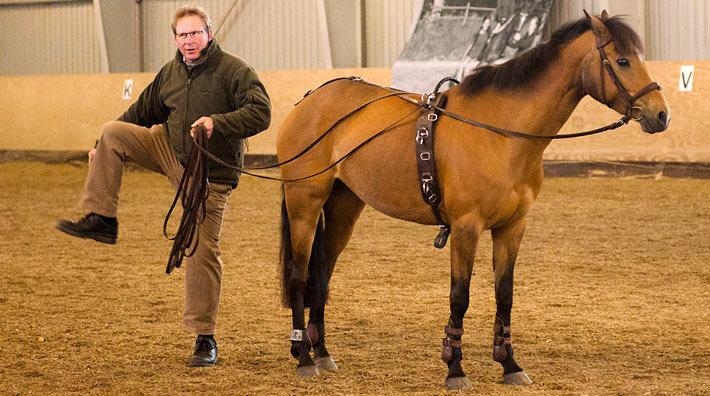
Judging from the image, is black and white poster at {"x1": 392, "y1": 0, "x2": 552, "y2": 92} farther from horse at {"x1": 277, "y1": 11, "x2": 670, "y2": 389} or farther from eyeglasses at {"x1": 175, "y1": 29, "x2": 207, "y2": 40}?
eyeglasses at {"x1": 175, "y1": 29, "x2": 207, "y2": 40}

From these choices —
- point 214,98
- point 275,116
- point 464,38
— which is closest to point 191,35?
point 214,98

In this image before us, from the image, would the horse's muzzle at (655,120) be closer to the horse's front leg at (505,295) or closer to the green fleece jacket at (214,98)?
the horse's front leg at (505,295)

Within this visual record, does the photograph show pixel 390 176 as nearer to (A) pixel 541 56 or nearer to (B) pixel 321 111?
(B) pixel 321 111

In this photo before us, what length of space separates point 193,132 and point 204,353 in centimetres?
114

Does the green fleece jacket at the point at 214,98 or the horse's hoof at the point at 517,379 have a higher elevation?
the green fleece jacket at the point at 214,98

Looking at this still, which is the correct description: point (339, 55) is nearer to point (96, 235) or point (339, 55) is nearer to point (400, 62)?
point (400, 62)

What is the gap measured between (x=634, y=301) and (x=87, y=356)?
11.5 ft

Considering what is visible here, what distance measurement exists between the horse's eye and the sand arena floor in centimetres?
144

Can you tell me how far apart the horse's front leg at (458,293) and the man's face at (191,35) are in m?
1.58

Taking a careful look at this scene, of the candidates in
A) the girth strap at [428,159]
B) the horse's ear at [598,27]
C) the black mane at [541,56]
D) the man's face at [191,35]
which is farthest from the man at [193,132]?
the horse's ear at [598,27]

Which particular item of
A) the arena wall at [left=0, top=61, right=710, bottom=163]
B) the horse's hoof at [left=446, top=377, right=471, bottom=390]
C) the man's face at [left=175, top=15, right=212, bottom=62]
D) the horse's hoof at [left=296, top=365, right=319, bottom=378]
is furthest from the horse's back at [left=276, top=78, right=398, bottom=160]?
the arena wall at [left=0, top=61, right=710, bottom=163]

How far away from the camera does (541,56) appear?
5000 mm

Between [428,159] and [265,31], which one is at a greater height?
[428,159]

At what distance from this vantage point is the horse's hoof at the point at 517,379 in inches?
201
